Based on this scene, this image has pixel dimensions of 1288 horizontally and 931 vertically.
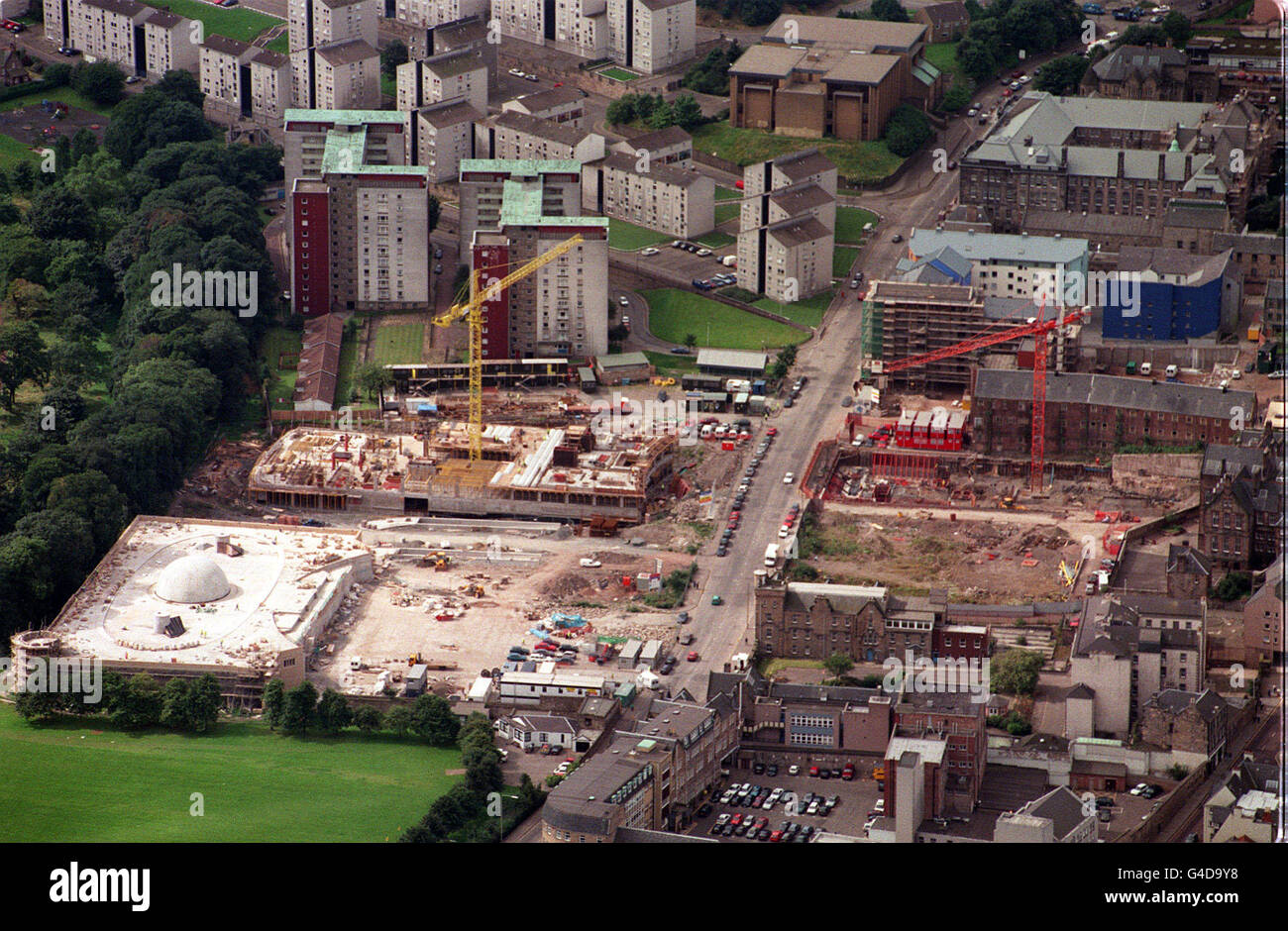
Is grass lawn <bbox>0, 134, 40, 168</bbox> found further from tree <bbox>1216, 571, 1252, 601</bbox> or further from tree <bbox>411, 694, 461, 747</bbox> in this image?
tree <bbox>1216, 571, 1252, 601</bbox>

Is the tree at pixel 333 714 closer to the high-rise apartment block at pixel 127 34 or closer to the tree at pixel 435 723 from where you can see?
the tree at pixel 435 723

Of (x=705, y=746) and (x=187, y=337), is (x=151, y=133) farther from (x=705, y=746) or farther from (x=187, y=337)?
(x=705, y=746)

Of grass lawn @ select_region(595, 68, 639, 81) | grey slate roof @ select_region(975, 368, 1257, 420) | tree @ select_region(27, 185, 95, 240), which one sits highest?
grass lawn @ select_region(595, 68, 639, 81)

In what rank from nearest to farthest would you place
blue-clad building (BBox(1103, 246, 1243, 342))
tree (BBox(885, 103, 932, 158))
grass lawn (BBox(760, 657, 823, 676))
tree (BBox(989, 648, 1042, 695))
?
tree (BBox(989, 648, 1042, 695))
grass lawn (BBox(760, 657, 823, 676))
blue-clad building (BBox(1103, 246, 1243, 342))
tree (BBox(885, 103, 932, 158))

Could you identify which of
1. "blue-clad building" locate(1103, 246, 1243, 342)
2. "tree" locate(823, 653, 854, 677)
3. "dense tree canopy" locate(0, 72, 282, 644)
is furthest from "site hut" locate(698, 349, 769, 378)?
"tree" locate(823, 653, 854, 677)

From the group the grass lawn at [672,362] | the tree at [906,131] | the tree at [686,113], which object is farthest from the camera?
the tree at [686,113]

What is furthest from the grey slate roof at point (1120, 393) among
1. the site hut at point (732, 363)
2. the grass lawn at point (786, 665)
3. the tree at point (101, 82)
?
the tree at point (101, 82)
